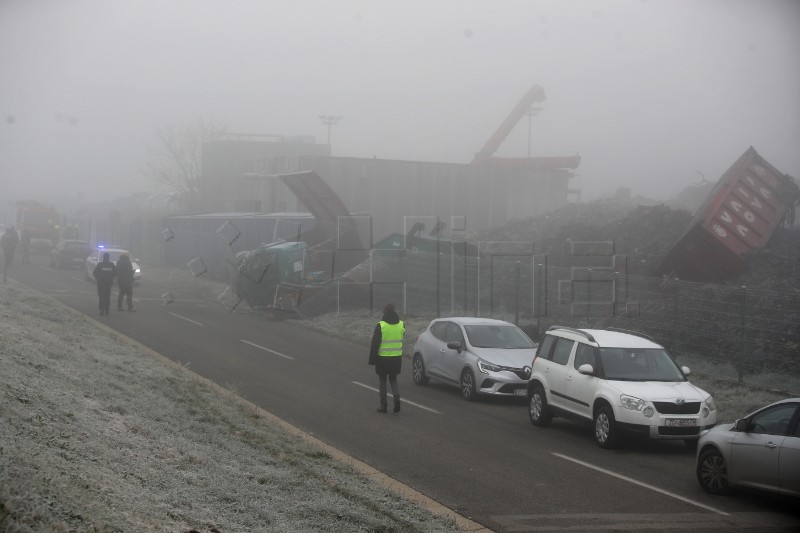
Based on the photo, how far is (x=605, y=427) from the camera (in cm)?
1237

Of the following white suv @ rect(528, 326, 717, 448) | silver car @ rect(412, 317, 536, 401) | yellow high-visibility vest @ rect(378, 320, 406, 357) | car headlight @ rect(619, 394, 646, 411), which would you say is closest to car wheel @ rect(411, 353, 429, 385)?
silver car @ rect(412, 317, 536, 401)

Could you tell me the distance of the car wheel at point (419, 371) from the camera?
59.8ft

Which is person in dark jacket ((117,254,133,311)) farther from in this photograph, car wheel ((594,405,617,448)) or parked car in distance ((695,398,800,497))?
parked car in distance ((695,398,800,497))

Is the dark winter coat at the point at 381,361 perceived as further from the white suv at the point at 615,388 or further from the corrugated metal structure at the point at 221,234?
the corrugated metal structure at the point at 221,234

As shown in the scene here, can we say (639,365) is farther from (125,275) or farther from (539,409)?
(125,275)

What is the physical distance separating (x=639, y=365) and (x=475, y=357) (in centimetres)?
395

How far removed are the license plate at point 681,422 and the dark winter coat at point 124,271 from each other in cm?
2060

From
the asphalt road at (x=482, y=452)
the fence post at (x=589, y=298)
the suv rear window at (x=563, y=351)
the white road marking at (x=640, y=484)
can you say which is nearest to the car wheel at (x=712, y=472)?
the asphalt road at (x=482, y=452)

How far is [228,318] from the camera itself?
98.1 feet

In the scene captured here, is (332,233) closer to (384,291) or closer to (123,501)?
(384,291)

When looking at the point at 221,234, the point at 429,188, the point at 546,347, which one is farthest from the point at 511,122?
the point at 546,347

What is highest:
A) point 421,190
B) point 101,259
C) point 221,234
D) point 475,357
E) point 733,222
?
point 421,190

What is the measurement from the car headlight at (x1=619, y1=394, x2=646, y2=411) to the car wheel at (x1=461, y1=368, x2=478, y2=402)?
447 cm

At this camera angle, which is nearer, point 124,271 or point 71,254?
point 124,271
